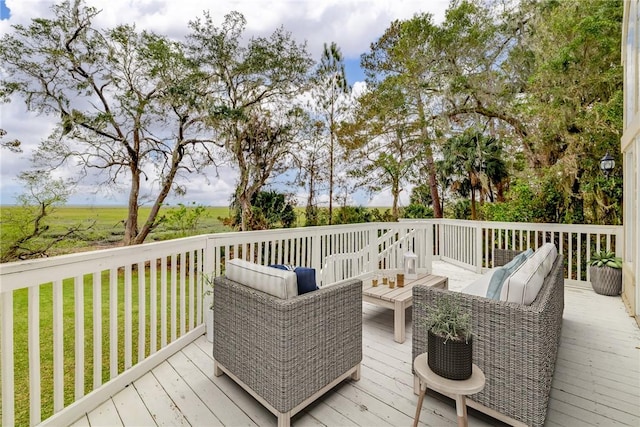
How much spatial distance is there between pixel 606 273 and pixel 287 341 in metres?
5.19

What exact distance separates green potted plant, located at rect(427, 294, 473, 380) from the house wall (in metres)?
3.27

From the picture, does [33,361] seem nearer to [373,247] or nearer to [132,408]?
[132,408]

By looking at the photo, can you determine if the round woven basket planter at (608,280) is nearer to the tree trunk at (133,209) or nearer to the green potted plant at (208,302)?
the green potted plant at (208,302)

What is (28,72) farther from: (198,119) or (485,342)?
(485,342)

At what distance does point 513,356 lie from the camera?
5.33ft

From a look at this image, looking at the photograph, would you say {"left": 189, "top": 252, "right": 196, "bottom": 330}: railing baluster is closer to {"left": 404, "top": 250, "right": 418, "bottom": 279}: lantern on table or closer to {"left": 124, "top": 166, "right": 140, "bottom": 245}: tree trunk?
{"left": 404, "top": 250, "right": 418, "bottom": 279}: lantern on table

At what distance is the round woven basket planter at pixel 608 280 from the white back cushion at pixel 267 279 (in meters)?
5.07

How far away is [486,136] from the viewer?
7570 millimetres

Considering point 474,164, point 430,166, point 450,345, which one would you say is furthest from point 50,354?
point 430,166

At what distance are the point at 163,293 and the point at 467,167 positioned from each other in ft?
23.6

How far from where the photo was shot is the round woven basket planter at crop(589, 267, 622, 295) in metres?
4.31

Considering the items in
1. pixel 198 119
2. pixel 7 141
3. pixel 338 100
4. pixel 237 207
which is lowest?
pixel 237 207

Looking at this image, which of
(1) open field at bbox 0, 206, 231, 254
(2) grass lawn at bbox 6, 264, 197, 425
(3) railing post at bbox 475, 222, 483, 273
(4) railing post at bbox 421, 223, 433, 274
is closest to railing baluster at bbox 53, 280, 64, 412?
(2) grass lawn at bbox 6, 264, 197, 425

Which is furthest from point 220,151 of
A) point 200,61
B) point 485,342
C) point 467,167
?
point 485,342
